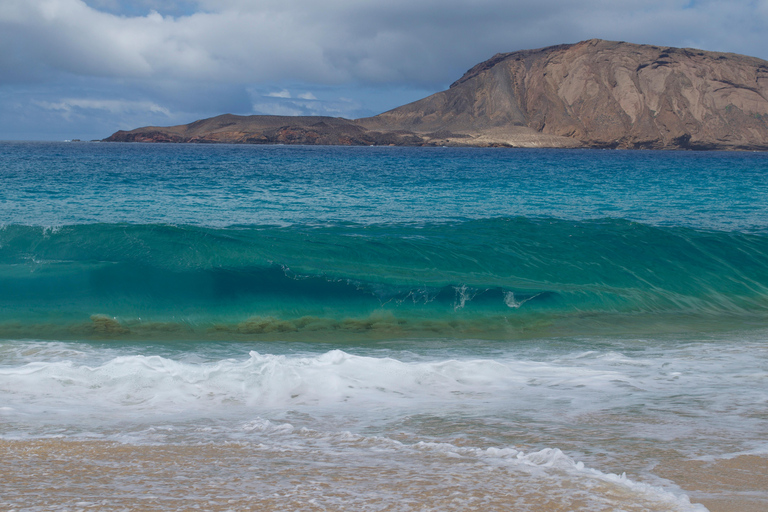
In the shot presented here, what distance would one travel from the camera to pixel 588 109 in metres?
159

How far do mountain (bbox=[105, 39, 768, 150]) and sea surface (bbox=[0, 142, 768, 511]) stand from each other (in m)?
149

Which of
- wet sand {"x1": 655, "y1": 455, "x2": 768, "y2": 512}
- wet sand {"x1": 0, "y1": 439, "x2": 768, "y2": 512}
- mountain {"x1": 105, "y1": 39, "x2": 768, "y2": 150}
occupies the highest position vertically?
mountain {"x1": 105, "y1": 39, "x2": 768, "y2": 150}

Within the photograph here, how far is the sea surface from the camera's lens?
9.87 ft

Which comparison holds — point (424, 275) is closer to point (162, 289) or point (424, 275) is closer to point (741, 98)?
point (162, 289)

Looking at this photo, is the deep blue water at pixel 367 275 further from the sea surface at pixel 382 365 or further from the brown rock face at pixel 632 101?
the brown rock face at pixel 632 101

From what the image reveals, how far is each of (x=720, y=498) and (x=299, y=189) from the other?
2535 cm

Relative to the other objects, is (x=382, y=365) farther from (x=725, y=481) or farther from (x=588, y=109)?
(x=588, y=109)

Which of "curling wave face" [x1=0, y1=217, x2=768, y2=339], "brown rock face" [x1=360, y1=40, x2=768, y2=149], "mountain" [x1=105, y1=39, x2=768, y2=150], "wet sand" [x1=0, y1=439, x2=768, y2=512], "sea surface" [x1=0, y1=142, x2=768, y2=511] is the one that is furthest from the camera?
"mountain" [x1=105, y1=39, x2=768, y2=150]

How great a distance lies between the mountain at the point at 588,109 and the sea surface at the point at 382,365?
149 metres

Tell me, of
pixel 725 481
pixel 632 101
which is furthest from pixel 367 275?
pixel 632 101

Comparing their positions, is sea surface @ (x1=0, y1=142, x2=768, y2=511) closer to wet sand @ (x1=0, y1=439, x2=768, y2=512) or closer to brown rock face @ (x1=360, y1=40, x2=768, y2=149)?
wet sand @ (x1=0, y1=439, x2=768, y2=512)

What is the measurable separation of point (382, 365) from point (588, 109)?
170 m

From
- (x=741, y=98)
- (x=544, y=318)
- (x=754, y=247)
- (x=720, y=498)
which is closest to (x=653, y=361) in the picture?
(x=544, y=318)

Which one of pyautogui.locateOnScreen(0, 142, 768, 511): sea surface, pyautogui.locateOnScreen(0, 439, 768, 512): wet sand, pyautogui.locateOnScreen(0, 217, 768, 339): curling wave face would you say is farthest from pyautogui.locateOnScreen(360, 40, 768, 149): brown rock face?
pyautogui.locateOnScreen(0, 439, 768, 512): wet sand
